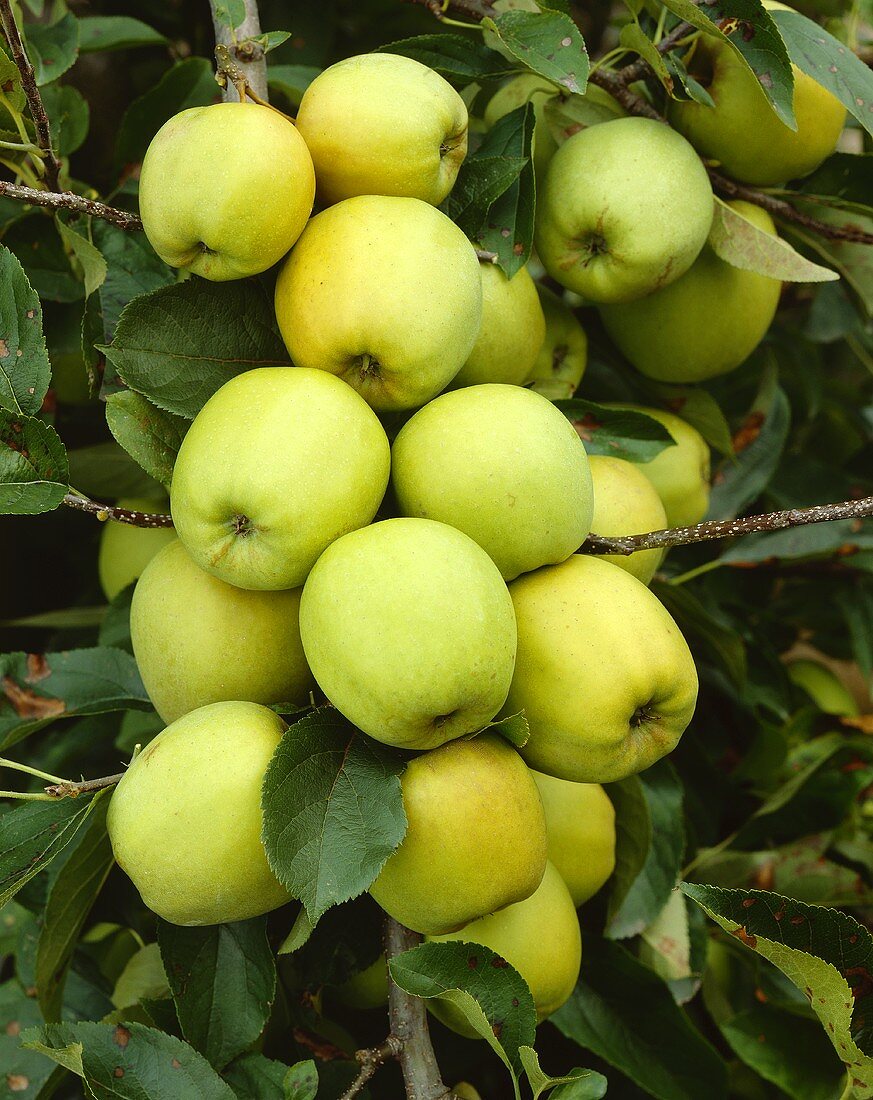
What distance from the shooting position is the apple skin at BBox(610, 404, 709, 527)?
4.06 feet

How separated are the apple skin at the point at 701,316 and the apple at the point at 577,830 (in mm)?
548

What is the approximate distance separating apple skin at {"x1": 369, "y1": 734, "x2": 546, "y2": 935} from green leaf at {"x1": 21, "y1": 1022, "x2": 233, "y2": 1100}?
228mm

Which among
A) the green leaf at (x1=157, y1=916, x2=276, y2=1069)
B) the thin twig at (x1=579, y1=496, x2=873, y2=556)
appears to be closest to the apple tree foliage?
the green leaf at (x1=157, y1=916, x2=276, y2=1069)

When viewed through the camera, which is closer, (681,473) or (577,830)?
(577,830)

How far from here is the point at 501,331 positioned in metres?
1.00

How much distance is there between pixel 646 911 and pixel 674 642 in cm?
51

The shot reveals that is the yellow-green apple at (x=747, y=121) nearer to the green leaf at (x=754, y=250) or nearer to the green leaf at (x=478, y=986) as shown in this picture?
the green leaf at (x=754, y=250)

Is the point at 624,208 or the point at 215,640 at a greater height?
the point at 624,208

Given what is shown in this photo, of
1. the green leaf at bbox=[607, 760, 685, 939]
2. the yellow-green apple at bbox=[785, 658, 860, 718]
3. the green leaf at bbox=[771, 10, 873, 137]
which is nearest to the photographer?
the green leaf at bbox=[771, 10, 873, 137]

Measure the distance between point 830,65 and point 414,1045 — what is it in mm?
1070

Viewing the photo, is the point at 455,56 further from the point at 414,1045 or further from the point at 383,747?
the point at 414,1045

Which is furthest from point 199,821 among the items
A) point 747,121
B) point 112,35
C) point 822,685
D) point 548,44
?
point 822,685

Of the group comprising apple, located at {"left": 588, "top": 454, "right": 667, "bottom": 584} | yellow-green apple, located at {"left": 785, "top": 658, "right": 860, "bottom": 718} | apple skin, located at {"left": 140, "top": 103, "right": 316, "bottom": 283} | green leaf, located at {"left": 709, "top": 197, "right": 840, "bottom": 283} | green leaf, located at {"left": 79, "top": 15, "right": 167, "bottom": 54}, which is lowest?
yellow-green apple, located at {"left": 785, "top": 658, "right": 860, "bottom": 718}

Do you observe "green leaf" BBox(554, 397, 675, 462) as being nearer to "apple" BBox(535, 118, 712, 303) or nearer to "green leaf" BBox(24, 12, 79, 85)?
"apple" BBox(535, 118, 712, 303)
